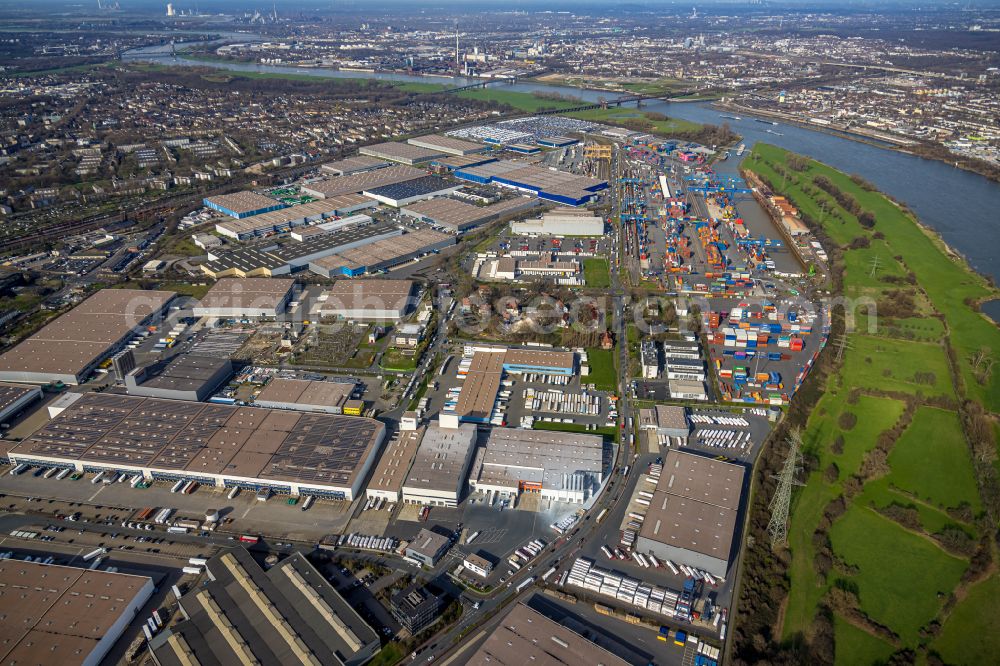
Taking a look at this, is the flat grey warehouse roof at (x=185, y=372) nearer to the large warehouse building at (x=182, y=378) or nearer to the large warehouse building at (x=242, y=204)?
the large warehouse building at (x=182, y=378)

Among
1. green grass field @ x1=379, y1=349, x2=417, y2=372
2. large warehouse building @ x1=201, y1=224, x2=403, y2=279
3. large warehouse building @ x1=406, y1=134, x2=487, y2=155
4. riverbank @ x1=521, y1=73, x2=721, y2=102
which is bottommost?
green grass field @ x1=379, y1=349, x2=417, y2=372

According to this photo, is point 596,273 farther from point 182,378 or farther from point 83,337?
point 83,337

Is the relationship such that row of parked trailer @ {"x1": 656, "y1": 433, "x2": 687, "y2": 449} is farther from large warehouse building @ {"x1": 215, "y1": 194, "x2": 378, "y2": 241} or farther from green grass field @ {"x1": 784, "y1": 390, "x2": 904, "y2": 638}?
large warehouse building @ {"x1": 215, "y1": 194, "x2": 378, "y2": 241}

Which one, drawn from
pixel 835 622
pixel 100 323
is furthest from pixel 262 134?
pixel 835 622

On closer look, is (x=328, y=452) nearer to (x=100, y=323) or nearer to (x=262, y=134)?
(x=100, y=323)

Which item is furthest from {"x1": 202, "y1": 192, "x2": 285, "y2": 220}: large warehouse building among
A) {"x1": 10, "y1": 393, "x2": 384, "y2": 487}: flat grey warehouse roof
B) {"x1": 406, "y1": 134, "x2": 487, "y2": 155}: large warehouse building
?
{"x1": 10, "y1": 393, "x2": 384, "y2": 487}: flat grey warehouse roof
